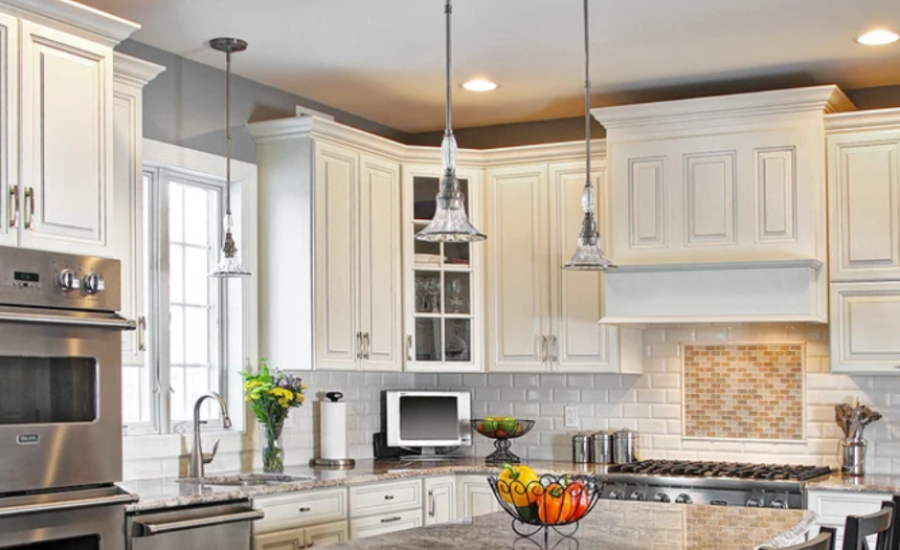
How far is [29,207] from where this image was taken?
3.56m

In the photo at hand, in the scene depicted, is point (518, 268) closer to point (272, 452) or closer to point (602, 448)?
point (602, 448)

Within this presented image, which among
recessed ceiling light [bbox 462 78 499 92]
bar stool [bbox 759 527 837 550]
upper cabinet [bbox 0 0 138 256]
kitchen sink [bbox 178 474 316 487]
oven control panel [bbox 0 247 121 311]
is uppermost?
recessed ceiling light [bbox 462 78 499 92]

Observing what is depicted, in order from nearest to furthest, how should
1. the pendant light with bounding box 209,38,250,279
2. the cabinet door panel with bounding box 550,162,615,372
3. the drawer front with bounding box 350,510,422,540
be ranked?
the pendant light with bounding box 209,38,250,279, the drawer front with bounding box 350,510,422,540, the cabinet door panel with bounding box 550,162,615,372

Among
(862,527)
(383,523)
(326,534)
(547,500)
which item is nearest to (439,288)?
(383,523)

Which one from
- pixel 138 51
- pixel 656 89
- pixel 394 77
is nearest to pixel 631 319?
pixel 656 89

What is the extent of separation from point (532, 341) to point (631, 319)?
2.13ft

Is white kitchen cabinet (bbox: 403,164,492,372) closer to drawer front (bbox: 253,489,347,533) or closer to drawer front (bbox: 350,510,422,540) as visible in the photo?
drawer front (bbox: 350,510,422,540)

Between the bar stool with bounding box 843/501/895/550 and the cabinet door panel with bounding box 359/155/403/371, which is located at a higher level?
the cabinet door panel with bounding box 359/155/403/371

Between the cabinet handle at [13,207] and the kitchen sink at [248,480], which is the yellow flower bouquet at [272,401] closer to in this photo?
the kitchen sink at [248,480]

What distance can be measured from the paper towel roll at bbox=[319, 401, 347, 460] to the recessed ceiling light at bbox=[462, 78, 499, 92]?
1680 mm

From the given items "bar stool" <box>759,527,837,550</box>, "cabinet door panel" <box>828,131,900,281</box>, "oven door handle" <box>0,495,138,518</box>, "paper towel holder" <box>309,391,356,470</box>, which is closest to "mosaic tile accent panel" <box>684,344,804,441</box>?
"cabinet door panel" <box>828,131,900,281</box>

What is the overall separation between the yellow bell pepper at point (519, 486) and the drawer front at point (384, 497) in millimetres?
2085

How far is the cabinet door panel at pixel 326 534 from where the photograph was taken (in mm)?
4734

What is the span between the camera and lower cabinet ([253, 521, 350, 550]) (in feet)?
14.7
